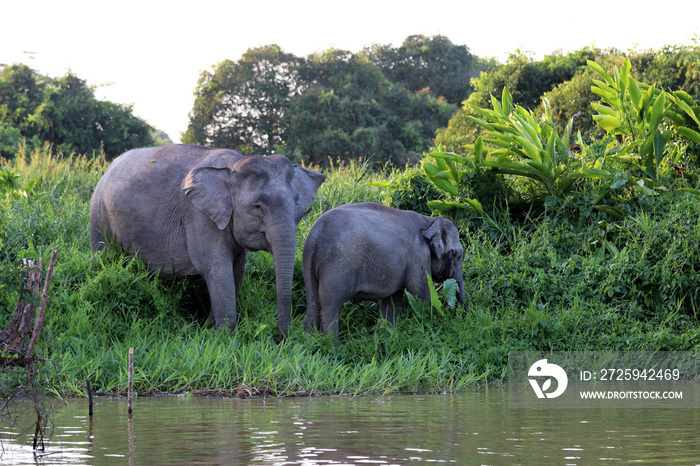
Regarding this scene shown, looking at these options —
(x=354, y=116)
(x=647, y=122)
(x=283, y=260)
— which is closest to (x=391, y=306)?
(x=283, y=260)

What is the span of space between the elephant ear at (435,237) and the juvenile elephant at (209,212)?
1.09 metres

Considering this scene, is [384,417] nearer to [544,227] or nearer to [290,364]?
[290,364]

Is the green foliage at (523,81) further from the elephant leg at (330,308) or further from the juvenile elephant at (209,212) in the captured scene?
the elephant leg at (330,308)

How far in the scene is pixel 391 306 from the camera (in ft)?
27.0

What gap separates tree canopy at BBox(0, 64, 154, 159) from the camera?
26.2 metres

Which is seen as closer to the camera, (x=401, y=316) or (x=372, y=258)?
(x=372, y=258)

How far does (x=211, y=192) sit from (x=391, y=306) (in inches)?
77.1

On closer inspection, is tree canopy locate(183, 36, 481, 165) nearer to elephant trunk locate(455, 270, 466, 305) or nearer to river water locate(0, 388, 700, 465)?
elephant trunk locate(455, 270, 466, 305)

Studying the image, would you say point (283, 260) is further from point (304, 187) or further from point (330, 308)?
point (304, 187)

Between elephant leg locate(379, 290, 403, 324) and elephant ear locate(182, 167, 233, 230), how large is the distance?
5.53ft

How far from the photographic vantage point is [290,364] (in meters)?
6.64

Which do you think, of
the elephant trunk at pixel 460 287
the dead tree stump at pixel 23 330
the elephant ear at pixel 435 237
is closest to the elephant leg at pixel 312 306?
the elephant ear at pixel 435 237

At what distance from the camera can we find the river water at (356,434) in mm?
3896

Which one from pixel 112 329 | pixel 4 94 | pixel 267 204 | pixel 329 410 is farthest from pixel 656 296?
pixel 4 94
